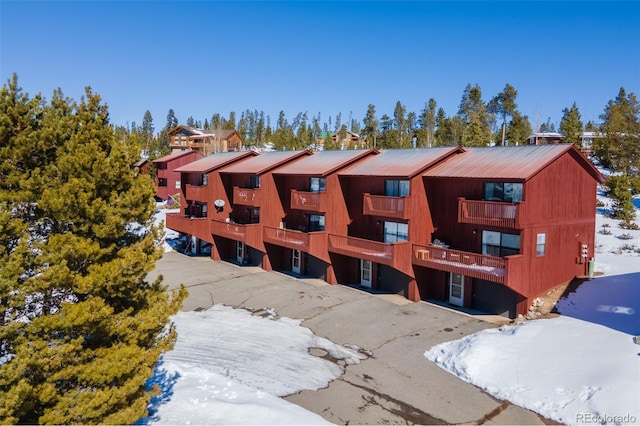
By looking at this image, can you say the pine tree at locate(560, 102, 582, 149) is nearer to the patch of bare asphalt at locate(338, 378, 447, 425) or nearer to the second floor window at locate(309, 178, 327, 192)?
the second floor window at locate(309, 178, 327, 192)

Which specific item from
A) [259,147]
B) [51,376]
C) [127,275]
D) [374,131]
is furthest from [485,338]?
[259,147]

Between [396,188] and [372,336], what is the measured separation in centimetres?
875

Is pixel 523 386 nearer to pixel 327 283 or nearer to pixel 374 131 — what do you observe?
pixel 327 283

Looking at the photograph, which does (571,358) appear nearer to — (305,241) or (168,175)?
(305,241)

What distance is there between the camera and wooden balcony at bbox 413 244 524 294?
57.8 feet

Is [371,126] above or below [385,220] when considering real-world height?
above

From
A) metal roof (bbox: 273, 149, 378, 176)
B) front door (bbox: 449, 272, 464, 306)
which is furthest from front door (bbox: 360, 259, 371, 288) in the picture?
metal roof (bbox: 273, 149, 378, 176)

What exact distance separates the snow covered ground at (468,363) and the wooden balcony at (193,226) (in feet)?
40.5

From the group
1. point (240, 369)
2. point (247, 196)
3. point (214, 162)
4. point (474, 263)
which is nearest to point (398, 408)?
point (240, 369)

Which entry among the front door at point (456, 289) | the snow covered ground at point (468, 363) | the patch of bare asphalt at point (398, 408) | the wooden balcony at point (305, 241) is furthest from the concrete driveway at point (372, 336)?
the wooden balcony at point (305, 241)

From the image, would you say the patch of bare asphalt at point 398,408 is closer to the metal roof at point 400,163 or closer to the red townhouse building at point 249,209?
the metal roof at point 400,163

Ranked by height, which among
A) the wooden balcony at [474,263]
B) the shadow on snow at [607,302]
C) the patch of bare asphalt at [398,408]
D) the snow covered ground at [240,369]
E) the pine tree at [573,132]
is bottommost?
the patch of bare asphalt at [398,408]

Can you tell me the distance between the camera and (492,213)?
1886cm

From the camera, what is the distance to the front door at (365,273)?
24750mm
